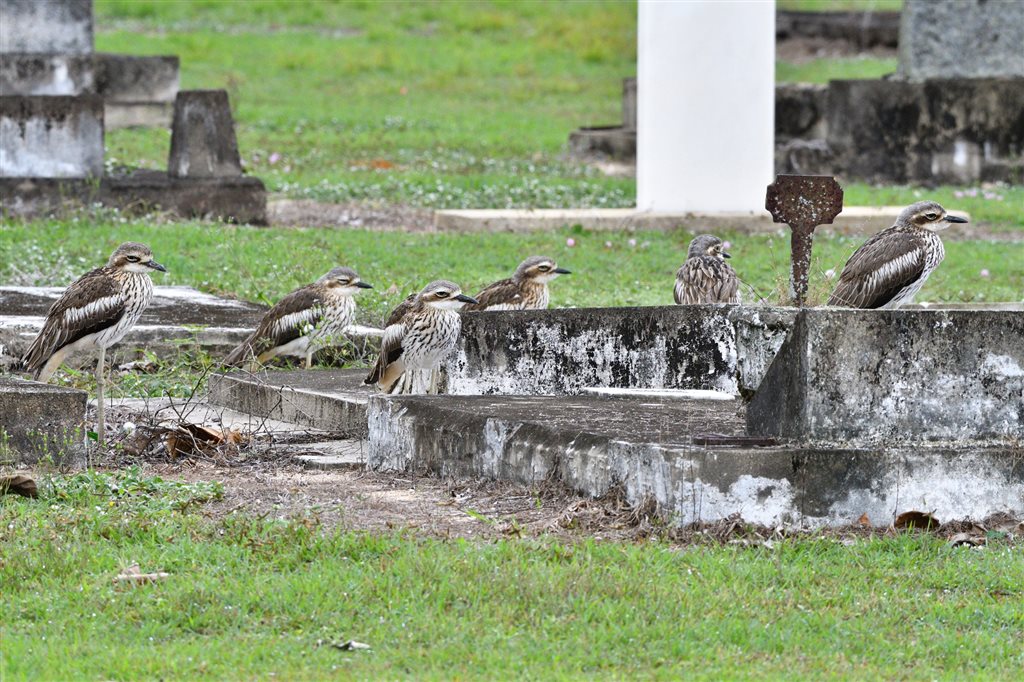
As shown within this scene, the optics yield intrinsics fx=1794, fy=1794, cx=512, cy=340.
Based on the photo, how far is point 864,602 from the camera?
5.85 meters

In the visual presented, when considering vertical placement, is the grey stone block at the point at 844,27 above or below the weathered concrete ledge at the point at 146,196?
above

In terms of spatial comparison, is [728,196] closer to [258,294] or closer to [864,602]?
[258,294]

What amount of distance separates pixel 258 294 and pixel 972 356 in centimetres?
732

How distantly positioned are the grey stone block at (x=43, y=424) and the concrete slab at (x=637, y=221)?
33.6 ft

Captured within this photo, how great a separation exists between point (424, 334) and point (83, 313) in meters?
1.85

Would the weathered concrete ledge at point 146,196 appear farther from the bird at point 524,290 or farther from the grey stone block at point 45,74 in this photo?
the bird at point 524,290

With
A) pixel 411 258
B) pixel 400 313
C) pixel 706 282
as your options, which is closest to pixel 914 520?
pixel 400 313

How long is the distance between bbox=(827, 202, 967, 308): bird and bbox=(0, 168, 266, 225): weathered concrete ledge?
862 cm

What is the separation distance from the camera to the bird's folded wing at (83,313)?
9.41m

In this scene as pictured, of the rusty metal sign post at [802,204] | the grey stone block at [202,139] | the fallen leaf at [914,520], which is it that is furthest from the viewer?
the grey stone block at [202,139]

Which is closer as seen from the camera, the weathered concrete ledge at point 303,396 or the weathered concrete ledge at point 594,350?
the weathered concrete ledge at point 594,350

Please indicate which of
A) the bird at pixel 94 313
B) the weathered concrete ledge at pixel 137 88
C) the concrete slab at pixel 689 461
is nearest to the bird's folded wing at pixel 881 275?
the concrete slab at pixel 689 461

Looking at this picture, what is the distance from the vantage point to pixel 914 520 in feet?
22.4

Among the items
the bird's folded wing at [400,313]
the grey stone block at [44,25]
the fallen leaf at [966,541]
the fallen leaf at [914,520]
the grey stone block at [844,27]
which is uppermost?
the grey stone block at [844,27]
